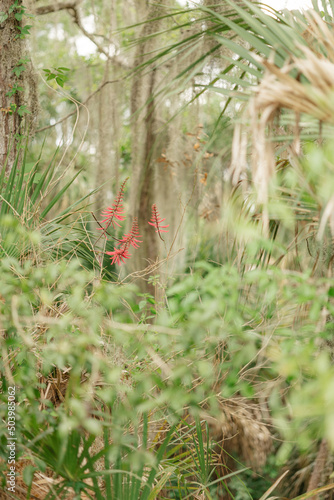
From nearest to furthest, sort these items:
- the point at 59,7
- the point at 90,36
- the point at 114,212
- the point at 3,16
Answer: the point at 114,212
the point at 3,16
the point at 59,7
the point at 90,36

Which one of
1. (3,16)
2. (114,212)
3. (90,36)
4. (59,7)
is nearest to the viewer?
(114,212)

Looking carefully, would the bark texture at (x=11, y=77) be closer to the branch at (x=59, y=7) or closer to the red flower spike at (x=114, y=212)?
the branch at (x=59, y=7)

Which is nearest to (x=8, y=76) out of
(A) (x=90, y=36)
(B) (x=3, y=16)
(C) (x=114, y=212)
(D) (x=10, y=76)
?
(D) (x=10, y=76)

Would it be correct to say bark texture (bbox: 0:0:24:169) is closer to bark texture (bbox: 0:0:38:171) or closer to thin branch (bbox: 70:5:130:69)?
bark texture (bbox: 0:0:38:171)

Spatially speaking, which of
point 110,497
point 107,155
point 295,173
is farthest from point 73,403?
point 107,155

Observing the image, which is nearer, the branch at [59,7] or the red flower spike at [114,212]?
the red flower spike at [114,212]

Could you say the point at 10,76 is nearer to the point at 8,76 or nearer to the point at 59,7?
the point at 8,76

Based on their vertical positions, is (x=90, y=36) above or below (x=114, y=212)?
above

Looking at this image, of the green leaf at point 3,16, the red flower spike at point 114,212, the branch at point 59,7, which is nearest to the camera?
the red flower spike at point 114,212

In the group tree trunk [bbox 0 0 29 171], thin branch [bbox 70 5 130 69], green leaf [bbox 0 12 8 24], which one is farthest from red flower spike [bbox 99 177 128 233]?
thin branch [bbox 70 5 130 69]

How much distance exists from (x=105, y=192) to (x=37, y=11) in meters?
1.18

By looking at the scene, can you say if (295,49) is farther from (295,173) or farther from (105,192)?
(105,192)

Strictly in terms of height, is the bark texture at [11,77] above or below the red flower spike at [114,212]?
above

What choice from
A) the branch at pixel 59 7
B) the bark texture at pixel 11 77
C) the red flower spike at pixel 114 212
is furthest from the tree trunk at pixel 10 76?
the red flower spike at pixel 114 212
